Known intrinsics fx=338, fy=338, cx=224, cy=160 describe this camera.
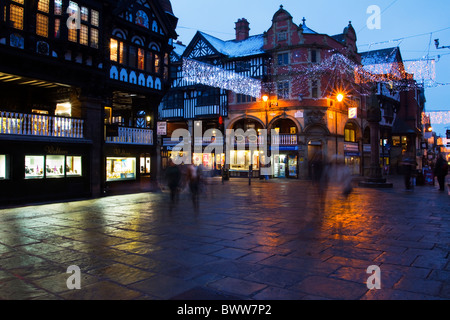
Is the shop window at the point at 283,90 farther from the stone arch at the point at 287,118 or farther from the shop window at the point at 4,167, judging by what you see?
the shop window at the point at 4,167

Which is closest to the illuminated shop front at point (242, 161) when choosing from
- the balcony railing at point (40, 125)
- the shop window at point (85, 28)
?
the balcony railing at point (40, 125)

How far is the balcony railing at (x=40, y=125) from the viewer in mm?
13570

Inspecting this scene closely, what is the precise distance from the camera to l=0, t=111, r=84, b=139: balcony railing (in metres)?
13.6

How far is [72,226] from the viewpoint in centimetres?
927

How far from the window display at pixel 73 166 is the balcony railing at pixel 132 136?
2299 mm

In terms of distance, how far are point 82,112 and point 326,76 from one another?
2513 cm

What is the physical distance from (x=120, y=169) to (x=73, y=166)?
3522 mm

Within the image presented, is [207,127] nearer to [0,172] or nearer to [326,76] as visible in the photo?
[326,76]

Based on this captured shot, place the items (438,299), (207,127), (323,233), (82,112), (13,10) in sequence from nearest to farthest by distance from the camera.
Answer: (438,299), (323,233), (13,10), (82,112), (207,127)

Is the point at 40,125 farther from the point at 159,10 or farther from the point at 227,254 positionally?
the point at 227,254

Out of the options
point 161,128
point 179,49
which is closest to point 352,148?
point 179,49

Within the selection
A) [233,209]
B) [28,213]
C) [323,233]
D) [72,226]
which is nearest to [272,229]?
[323,233]

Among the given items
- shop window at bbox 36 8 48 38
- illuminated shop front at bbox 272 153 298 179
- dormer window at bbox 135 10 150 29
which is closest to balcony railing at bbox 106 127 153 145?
shop window at bbox 36 8 48 38

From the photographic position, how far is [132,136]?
1975 centimetres
